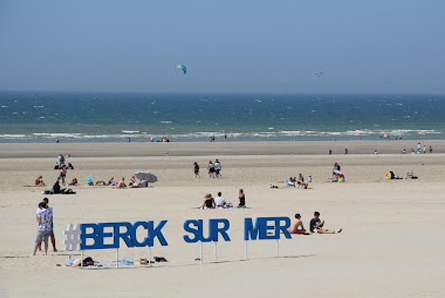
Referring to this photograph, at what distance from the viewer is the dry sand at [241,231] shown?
39.6 ft

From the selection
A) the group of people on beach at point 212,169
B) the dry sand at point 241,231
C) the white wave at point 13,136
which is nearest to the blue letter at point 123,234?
the dry sand at point 241,231

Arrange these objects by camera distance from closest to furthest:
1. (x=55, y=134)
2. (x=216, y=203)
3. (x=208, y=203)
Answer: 1. (x=208, y=203)
2. (x=216, y=203)
3. (x=55, y=134)

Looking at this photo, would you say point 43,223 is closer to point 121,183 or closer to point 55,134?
point 121,183

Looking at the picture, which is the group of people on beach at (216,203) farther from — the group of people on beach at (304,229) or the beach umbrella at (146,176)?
the beach umbrella at (146,176)

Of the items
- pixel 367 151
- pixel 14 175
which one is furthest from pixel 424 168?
pixel 14 175

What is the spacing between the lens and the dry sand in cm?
1207

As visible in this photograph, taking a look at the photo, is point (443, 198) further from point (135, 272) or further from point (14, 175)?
point (14, 175)

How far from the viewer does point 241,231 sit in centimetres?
1786

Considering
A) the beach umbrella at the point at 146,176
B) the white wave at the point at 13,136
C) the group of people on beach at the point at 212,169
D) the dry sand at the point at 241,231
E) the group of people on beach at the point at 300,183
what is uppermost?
the white wave at the point at 13,136

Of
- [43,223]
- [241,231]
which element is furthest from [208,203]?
[43,223]

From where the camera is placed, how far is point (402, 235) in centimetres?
1708

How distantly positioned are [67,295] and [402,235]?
8963 mm

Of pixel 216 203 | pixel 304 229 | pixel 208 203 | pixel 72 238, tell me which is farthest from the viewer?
pixel 216 203

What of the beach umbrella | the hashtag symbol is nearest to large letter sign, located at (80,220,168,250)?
the hashtag symbol
